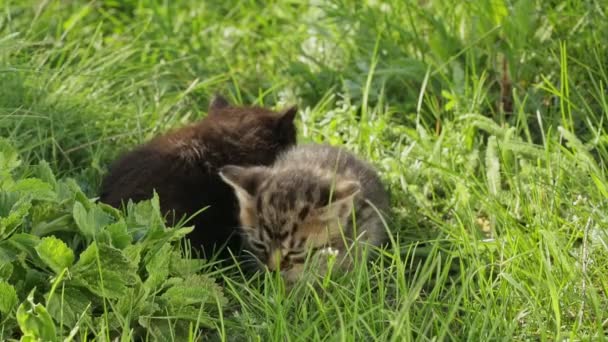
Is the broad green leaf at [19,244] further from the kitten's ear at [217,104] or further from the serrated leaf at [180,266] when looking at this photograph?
the kitten's ear at [217,104]

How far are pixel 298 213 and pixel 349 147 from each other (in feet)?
4.42

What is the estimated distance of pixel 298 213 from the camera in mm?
5129

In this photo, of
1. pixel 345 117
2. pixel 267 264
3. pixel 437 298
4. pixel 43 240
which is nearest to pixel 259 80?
pixel 345 117

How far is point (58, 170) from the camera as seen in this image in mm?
6105

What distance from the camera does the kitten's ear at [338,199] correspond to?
5.13 metres

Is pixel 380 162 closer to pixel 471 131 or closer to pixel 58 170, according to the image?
pixel 471 131

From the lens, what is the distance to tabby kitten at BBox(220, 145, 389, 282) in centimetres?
513

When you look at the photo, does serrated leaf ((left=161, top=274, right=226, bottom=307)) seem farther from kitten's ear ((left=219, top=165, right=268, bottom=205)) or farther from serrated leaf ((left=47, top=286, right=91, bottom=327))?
kitten's ear ((left=219, top=165, right=268, bottom=205))

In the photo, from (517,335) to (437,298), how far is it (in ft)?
1.49

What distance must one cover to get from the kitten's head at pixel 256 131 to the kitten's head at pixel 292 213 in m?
0.56

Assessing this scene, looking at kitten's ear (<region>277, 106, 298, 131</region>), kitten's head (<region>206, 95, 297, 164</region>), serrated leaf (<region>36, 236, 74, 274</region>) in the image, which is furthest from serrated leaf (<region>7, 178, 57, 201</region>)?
kitten's ear (<region>277, 106, 298, 131</region>)

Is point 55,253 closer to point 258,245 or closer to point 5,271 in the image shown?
point 5,271

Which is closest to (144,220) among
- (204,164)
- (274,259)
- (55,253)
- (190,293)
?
(190,293)

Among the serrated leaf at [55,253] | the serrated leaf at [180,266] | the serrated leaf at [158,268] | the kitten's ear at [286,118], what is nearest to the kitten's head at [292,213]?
the serrated leaf at [180,266]
